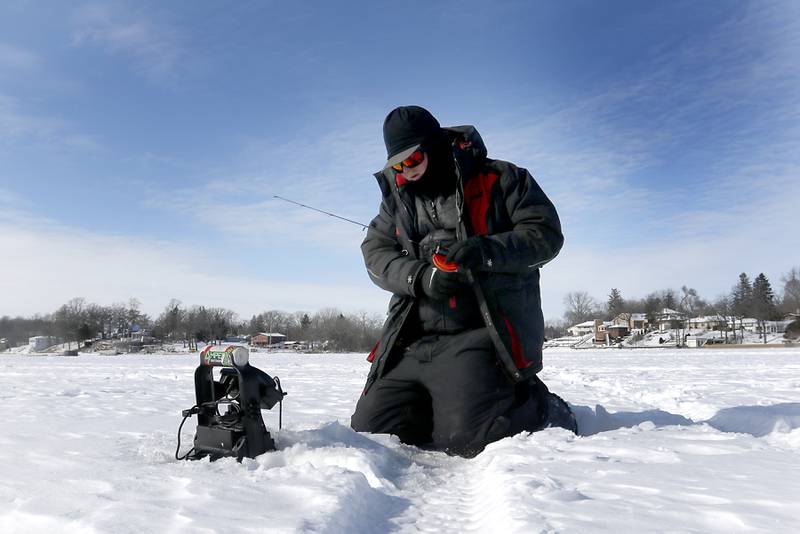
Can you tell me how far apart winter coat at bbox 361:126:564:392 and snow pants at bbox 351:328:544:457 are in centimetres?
10

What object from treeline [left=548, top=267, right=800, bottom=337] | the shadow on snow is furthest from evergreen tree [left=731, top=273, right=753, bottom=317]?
the shadow on snow

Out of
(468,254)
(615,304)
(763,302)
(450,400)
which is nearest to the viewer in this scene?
(468,254)

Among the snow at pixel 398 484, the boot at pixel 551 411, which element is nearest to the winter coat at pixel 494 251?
the boot at pixel 551 411

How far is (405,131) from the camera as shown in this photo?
9.65 feet

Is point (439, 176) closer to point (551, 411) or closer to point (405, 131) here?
point (405, 131)

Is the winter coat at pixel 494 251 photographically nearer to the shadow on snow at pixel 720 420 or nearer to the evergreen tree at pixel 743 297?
the shadow on snow at pixel 720 420

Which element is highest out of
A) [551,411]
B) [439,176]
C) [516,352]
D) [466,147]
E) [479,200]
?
[466,147]

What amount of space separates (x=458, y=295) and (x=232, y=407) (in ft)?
4.29

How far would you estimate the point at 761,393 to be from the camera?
5.73m

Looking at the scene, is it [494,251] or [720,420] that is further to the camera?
[720,420]

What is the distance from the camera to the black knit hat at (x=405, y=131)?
294 centimetres

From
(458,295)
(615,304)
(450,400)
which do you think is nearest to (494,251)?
(458,295)

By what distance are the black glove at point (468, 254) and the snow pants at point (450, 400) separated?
43 centimetres

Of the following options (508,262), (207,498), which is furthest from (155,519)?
(508,262)
